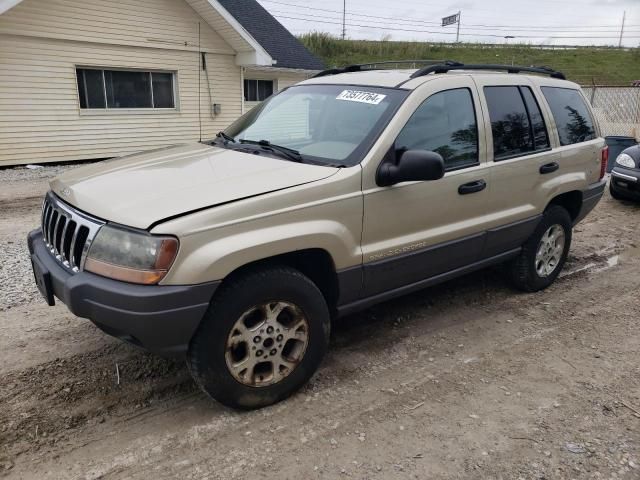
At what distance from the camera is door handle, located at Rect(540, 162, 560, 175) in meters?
4.48

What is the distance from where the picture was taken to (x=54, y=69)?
38.9 feet

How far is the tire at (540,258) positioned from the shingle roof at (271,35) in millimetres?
12378

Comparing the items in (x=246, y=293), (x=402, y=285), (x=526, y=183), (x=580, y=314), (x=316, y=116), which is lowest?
(x=580, y=314)

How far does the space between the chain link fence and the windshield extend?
48.3ft

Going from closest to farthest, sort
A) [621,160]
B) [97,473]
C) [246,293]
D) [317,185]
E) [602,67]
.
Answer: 1. [97,473]
2. [246,293]
3. [317,185]
4. [621,160]
5. [602,67]

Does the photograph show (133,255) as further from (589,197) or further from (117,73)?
(117,73)

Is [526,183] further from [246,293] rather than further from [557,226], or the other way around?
[246,293]

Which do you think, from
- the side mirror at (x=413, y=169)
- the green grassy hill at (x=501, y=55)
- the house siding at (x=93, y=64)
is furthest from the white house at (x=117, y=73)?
the green grassy hill at (x=501, y=55)

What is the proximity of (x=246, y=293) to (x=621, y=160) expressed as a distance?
8.33 m

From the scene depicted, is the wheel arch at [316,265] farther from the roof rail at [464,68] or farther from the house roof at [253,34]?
the house roof at [253,34]

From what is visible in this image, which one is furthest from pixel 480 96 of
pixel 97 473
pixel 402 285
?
pixel 97 473

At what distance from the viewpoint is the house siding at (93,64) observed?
11.4 m

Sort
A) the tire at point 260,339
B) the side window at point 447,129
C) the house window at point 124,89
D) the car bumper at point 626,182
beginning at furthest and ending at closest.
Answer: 1. the house window at point 124,89
2. the car bumper at point 626,182
3. the side window at point 447,129
4. the tire at point 260,339

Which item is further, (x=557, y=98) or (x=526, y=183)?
(x=557, y=98)
